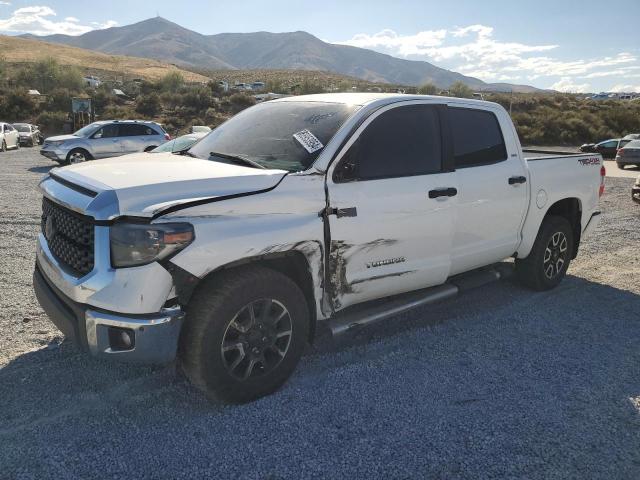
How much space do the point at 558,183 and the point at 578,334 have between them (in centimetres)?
161

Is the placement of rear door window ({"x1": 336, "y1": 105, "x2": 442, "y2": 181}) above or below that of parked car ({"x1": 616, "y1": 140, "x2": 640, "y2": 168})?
above

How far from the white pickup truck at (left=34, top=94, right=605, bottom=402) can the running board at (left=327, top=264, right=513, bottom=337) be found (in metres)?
0.02

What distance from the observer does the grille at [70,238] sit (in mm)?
2988

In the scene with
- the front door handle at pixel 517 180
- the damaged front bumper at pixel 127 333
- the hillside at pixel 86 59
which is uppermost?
the hillside at pixel 86 59

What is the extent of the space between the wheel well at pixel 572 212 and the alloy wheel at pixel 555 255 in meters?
0.26

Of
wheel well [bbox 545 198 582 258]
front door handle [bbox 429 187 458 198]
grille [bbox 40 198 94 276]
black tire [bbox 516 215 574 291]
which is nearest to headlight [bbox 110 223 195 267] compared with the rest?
grille [bbox 40 198 94 276]

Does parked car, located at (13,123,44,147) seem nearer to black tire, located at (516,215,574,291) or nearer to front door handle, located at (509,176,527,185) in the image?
black tire, located at (516,215,574,291)

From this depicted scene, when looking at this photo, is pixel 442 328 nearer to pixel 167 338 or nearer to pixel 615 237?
pixel 167 338

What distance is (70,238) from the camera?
3152 millimetres

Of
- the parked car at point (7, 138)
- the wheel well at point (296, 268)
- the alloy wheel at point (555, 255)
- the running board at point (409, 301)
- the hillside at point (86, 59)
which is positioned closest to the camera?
the wheel well at point (296, 268)

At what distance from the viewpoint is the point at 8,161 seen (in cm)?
1989

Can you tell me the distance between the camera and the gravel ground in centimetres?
279

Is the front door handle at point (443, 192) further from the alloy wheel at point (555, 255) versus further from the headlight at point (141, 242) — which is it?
the headlight at point (141, 242)

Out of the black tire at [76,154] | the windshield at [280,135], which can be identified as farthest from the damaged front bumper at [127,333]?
the black tire at [76,154]
